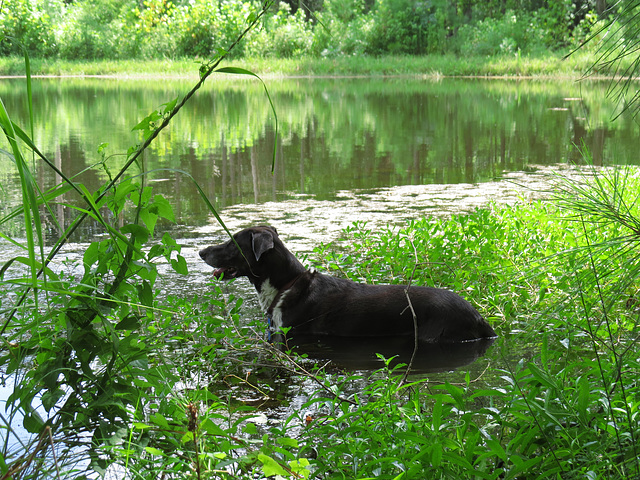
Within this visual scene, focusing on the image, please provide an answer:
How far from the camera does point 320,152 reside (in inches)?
549

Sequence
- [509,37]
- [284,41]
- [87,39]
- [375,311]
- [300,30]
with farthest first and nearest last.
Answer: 1. [87,39]
2. [300,30]
3. [284,41]
4. [509,37]
5. [375,311]

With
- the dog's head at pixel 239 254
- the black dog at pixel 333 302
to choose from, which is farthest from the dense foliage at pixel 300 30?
the black dog at pixel 333 302

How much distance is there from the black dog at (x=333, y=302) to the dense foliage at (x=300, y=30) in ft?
119

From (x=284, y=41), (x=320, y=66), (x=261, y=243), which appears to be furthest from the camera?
(x=284, y=41)

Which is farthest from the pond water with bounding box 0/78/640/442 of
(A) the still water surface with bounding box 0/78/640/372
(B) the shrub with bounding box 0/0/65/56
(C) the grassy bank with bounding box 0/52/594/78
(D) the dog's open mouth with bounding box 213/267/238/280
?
(B) the shrub with bounding box 0/0/65/56

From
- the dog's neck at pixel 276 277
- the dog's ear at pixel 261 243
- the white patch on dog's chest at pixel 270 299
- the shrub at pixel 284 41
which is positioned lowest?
the white patch on dog's chest at pixel 270 299

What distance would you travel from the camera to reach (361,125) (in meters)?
18.0

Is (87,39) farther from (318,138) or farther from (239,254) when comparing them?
(239,254)

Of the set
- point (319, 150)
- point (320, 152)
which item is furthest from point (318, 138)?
point (320, 152)

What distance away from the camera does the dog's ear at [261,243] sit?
216 inches

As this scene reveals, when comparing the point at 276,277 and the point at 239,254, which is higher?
the point at 239,254

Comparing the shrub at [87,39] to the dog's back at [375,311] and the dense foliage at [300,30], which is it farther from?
the dog's back at [375,311]

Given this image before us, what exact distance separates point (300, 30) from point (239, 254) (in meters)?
38.9

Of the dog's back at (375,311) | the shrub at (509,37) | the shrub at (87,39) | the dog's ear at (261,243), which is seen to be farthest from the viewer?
the shrub at (87,39)
